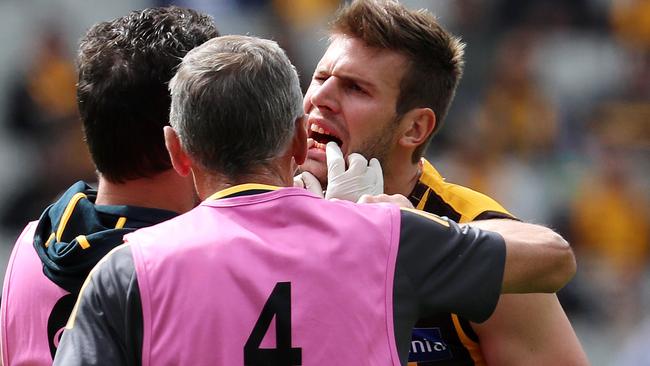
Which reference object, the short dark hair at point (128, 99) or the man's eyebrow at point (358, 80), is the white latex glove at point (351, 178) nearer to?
the man's eyebrow at point (358, 80)

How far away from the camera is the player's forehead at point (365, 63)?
11.2 ft

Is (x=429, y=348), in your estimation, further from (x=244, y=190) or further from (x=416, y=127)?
(x=244, y=190)

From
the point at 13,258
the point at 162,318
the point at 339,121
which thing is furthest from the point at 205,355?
the point at 339,121

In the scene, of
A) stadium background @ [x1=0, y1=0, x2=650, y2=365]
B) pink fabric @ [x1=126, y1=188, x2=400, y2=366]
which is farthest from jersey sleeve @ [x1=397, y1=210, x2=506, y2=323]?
stadium background @ [x1=0, y1=0, x2=650, y2=365]

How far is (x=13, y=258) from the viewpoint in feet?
9.35

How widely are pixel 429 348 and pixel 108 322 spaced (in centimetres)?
117

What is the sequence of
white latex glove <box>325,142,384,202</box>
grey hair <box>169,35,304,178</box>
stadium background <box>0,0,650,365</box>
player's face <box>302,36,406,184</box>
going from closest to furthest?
1. grey hair <box>169,35,304,178</box>
2. white latex glove <box>325,142,384,202</box>
3. player's face <box>302,36,406,184</box>
4. stadium background <box>0,0,650,365</box>

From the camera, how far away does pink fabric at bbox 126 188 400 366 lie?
7.55 ft

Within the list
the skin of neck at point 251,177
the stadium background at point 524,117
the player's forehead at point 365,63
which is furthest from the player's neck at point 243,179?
the stadium background at point 524,117

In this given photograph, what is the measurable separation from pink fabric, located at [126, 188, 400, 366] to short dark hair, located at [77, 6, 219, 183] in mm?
393

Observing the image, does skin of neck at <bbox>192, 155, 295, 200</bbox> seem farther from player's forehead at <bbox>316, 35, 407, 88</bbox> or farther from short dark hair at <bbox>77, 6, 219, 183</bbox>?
player's forehead at <bbox>316, 35, 407, 88</bbox>

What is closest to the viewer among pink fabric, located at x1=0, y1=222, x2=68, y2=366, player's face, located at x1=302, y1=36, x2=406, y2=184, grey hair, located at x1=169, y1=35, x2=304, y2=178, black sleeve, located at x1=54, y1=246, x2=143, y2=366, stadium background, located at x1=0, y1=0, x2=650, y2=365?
black sleeve, located at x1=54, y1=246, x2=143, y2=366

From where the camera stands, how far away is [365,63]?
342 centimetres

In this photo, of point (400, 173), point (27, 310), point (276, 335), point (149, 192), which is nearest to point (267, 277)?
point (276, 335)
